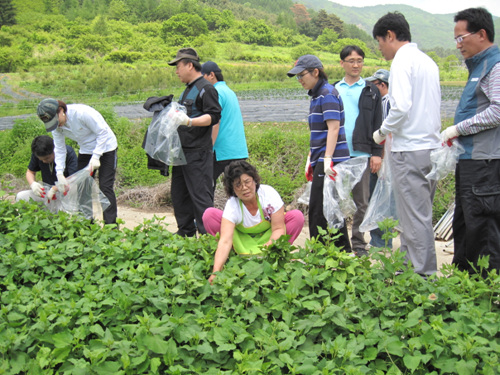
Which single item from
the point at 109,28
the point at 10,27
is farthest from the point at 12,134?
the point at 109,28

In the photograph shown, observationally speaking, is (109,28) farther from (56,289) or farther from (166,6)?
(56,289)

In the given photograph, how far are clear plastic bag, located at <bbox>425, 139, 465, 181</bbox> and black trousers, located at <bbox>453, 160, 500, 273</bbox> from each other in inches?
3.3

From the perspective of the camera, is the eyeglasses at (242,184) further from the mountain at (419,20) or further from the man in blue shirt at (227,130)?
the mountain at (419,20)

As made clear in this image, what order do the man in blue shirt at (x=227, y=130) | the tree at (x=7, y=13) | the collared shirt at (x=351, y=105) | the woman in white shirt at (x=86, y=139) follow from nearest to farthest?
the collared shirt at (x=351, y=105)
the woman in white shirt at (x=86, y=139)
the man in blue shirt at (x=227, y=130)
the tree at (x=7, y=13)

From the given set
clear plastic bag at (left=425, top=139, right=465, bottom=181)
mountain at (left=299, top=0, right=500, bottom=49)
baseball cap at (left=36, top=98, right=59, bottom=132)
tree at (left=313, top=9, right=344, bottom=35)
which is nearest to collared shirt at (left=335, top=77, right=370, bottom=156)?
clear plastic bag at (left=425, top=139, right=465, bottom=181)

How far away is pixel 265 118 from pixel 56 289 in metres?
9.44

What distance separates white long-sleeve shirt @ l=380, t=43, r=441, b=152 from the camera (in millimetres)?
3018

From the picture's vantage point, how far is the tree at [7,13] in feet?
65.7

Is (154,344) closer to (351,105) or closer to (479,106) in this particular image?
(479,106)

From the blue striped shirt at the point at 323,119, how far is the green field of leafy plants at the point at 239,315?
109cm

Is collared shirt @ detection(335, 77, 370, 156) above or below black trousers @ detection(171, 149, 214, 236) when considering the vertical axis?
above

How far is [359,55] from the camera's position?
4.06 m

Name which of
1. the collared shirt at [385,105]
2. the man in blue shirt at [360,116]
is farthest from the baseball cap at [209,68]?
the collared shirt at [385,105]

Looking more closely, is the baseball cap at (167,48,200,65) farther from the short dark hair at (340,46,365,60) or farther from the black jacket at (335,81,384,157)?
the black jacket at (335,81,384,157)
